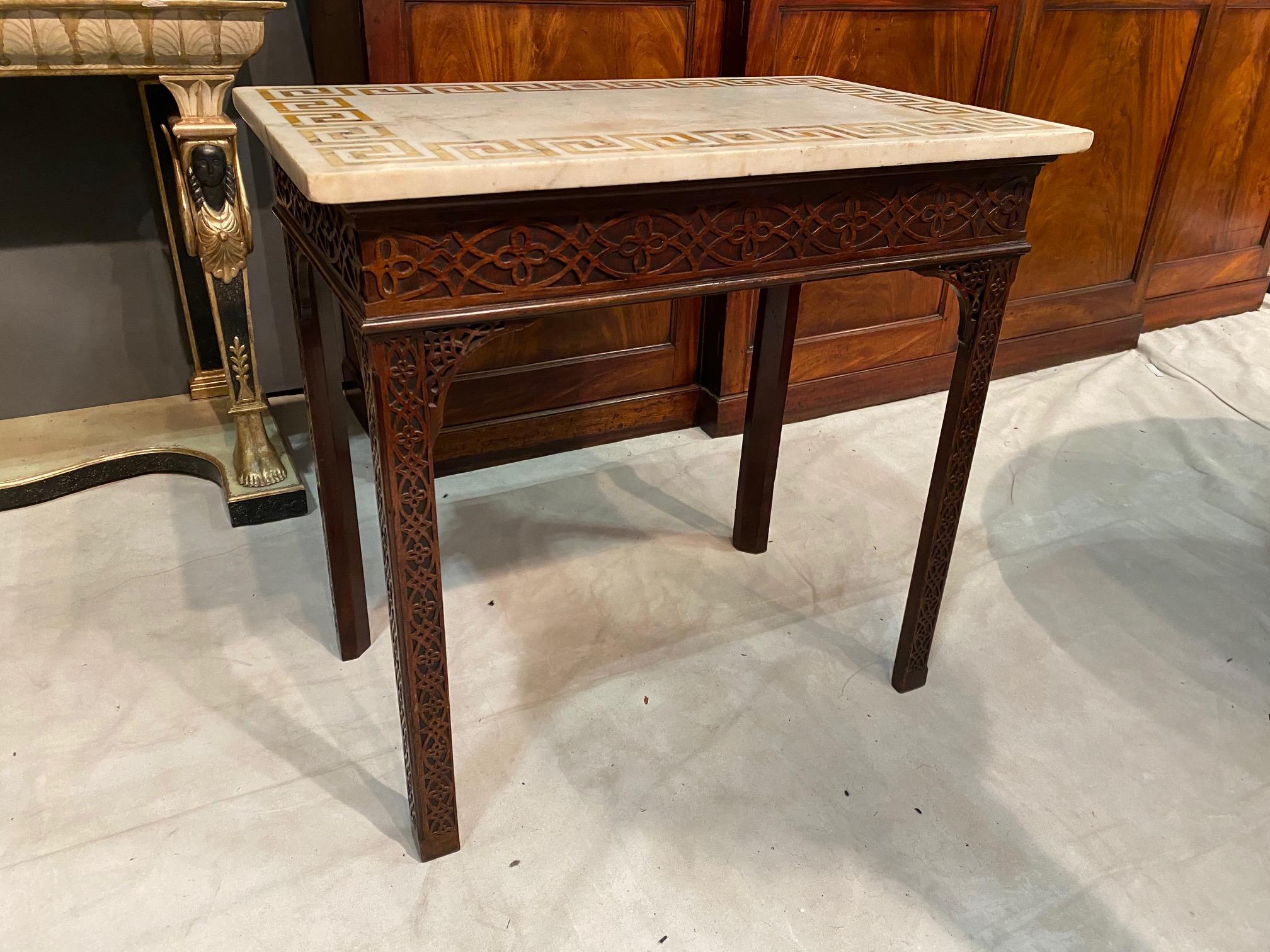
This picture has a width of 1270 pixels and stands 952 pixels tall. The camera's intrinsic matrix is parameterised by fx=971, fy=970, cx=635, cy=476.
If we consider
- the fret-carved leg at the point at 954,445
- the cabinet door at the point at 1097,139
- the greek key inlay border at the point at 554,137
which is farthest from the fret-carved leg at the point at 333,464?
the cabinet door at the point at 1097,139

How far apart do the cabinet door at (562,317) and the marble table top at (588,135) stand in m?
0.42

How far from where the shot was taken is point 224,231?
172cm

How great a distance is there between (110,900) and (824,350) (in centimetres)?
186

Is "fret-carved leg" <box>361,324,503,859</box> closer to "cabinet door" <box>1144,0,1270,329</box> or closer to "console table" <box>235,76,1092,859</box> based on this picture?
"console table" <box>235,76,1092,859</box>

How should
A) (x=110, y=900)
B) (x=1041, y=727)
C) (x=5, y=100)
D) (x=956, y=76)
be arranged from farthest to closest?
1. (x=956, y=76)
2. (x=5, y=100)
3. (x=1041, y=727)
4. (x=110, y=900)

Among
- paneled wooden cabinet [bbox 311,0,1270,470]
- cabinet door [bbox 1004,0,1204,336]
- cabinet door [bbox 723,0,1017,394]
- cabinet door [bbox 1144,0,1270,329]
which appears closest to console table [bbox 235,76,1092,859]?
paneled wooden cabinet [bbox 311,0,1270,470]

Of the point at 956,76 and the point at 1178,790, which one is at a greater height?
the point at 956,76

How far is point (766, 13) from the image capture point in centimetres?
196

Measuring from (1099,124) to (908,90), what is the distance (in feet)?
2.20

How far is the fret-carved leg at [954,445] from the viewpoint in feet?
4.30

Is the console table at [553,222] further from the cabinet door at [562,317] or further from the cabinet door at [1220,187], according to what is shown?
the cabinet door at [1220,187]

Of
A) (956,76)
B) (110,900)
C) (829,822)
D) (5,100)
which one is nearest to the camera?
(110,900)

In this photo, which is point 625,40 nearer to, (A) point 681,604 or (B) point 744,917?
(A) point 681,604

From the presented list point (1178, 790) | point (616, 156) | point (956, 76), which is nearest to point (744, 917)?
point (1178, 790)
